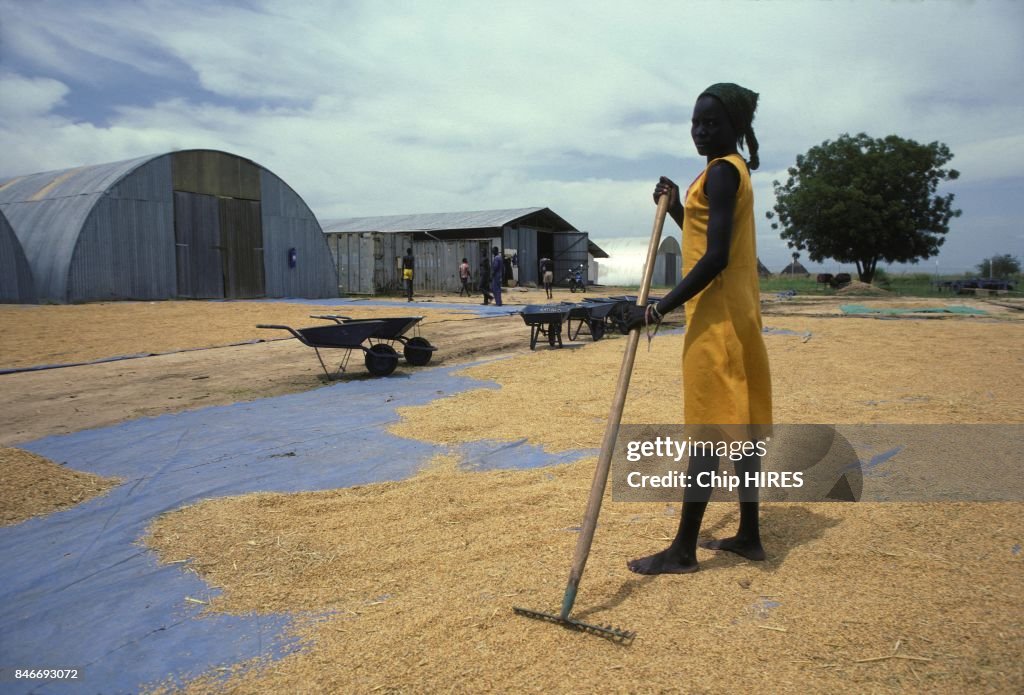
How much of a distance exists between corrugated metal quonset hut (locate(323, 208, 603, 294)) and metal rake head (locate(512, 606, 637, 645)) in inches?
999

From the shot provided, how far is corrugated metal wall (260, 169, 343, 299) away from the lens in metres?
21.8

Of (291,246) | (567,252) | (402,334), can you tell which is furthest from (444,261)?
(402,334)

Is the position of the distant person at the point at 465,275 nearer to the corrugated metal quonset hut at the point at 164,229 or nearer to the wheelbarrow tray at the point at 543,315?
the corrugated metal quonset hut at the point at 164,229

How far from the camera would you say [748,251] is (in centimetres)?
261

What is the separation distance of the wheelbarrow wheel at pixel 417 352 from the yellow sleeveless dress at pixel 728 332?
6144mm

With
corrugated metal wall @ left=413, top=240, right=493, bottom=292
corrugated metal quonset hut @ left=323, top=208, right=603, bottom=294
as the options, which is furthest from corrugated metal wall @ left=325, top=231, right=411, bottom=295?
corrugated metal wall @ left=413, top=240, right=493, bottom=292

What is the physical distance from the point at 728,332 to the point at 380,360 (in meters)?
5.65

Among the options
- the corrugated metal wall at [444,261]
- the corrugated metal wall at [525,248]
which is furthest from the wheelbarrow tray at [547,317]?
the corrugated metal wall at [525,248]

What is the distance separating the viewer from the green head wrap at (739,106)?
2611mm

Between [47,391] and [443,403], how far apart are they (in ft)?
12.4

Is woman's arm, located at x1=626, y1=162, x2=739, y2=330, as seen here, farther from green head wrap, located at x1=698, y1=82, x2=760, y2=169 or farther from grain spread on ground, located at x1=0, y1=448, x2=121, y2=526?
grain spread on ground, located at x1=0, y1=448, x2=121, y2=526

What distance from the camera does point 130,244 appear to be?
59.6ft

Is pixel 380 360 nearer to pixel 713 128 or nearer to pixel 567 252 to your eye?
pixel 713 128

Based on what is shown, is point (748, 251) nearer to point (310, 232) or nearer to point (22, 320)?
point (22, 320)
